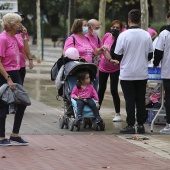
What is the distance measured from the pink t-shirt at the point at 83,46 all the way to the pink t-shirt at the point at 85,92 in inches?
28.0

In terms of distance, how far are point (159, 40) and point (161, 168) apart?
349 centimetres

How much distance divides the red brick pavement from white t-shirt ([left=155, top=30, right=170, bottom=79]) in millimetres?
1483

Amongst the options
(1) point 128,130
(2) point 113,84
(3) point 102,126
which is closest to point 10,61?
(3) point 102,126

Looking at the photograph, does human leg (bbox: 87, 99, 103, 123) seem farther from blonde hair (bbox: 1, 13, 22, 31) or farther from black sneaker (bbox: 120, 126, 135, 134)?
blonde hair (bbox: 1, 13, 22, 31)

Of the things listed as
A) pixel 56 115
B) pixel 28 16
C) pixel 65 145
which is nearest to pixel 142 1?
pixel 56 115

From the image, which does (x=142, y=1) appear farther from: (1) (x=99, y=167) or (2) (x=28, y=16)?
(2) (x=28, y=16)

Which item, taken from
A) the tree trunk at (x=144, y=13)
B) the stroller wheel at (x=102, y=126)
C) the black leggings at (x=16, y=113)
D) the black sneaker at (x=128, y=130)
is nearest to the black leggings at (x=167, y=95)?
the black sneaker at (x=128, y=130)

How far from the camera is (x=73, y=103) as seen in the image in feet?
38.5

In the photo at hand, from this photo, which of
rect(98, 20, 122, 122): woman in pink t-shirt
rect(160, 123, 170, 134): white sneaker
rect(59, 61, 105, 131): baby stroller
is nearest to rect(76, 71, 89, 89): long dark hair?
rect(59, 61, 105, 131): baby stroller

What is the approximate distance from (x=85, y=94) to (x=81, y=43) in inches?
40.8

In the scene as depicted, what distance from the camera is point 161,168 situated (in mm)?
8602

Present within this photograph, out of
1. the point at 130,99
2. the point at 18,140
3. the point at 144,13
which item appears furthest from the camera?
the point at 144,13

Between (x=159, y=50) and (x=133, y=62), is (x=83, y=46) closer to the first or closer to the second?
(x=133, y=62)

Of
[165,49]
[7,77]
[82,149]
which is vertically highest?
[165,49]
